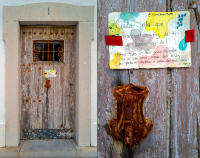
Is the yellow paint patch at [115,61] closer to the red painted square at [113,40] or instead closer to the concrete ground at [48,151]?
the red painted square at [113,40]

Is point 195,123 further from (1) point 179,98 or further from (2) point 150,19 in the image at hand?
(2) point 150,19

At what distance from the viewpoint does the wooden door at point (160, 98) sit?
1315 mm

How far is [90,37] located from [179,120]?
121 inches

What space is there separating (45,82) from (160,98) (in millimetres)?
→ 3491

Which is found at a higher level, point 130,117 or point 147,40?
point 147,40

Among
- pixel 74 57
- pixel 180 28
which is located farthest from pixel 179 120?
pixel 74 57

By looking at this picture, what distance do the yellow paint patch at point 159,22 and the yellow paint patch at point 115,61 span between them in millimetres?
200

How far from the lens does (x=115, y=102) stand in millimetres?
1309

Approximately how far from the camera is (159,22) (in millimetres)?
1298

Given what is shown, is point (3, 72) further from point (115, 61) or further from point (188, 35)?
point (188, 35)

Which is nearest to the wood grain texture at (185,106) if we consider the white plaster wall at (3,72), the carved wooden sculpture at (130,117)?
the carved wooden sculpture at (130,117)

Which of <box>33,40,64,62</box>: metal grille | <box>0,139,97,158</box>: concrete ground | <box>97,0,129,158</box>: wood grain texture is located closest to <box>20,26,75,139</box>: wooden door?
<box>33,40,64,62</box>: metal grille

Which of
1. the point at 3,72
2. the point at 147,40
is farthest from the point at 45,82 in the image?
the point at 147,40

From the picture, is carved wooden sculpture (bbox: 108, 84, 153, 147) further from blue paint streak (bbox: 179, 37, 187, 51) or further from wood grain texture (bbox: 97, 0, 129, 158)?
blue paint streak (bbox: 179, 37, 187, 51)
